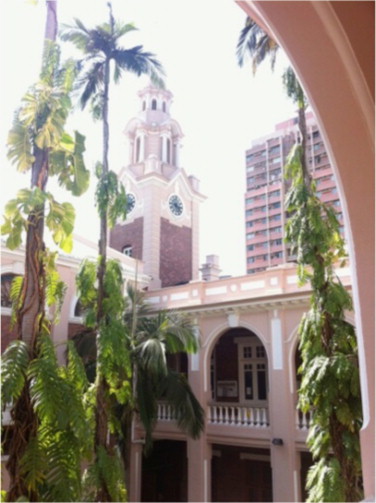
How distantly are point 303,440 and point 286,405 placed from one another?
96cm

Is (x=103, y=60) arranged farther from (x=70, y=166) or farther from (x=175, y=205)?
(x=175, y=205)

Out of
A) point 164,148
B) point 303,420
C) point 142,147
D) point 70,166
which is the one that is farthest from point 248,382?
point 70,166

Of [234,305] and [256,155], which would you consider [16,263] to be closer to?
[234,305]

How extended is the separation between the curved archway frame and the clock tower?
64.4 feet

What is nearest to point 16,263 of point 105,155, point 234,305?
point 105,155

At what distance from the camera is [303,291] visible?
13.4 m

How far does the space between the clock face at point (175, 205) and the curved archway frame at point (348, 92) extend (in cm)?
2225

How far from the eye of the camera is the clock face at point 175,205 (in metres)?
24.5

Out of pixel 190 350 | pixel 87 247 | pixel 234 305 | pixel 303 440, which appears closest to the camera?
pixel 303 440

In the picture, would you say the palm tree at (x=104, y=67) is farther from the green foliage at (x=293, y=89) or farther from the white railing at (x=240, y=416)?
the white railing at (x=240, y=416)

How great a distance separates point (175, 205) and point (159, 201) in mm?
1247

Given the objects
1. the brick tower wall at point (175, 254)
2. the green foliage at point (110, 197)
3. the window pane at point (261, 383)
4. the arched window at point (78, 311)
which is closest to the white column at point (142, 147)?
the brick tower wall at point (175, 254)

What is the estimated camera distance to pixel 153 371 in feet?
43.4

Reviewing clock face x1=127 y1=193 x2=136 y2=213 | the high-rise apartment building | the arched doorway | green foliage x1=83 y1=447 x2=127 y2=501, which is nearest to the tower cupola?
clock face x1=127 y1=193 x2=136 y2=213
